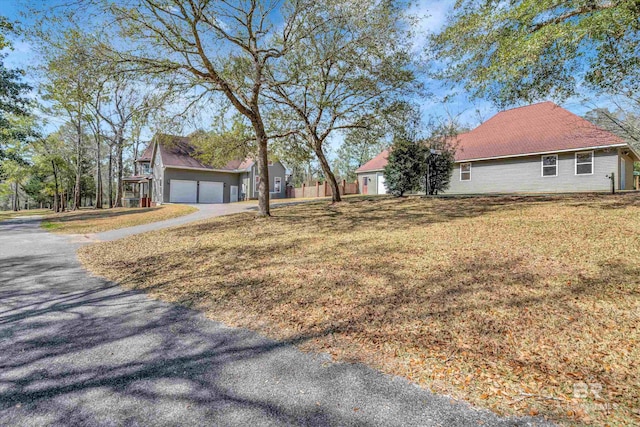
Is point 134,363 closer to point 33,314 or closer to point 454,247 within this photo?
point 33,314

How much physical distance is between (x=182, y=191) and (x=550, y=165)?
2545 cm

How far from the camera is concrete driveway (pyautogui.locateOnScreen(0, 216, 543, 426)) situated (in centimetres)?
221

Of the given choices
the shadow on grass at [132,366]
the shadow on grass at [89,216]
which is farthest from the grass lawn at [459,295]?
the shadow on grass at [89,216]

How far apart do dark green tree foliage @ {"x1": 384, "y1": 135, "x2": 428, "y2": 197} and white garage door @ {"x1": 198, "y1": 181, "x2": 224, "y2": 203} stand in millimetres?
17480

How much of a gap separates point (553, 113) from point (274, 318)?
840 inches

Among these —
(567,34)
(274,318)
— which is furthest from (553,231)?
(274,318)

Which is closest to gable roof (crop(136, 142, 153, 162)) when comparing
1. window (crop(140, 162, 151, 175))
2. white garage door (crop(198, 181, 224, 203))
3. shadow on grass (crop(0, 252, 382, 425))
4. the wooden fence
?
window (crop(140, 162, 151, 175))

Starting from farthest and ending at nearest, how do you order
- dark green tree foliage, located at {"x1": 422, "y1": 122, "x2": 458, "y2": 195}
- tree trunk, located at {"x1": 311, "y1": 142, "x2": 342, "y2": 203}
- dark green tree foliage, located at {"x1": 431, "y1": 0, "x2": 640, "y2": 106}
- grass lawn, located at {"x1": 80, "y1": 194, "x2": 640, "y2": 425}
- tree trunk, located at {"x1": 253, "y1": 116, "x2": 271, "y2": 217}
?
1. dark green tree foliage, located at {"x1": 422, "y1": 122, "x2": 458, "y2": 195}
2. tree trunk, located at {"x1": 311, "y1": 142, "x2": 342, "y2": 203}
3. tree trunk, located at {"x1": 253, "y1": 116, "x2": 271, "y2": 217}
4. dark green tree foliage, located at {"x1": 431, "y1": 0, "x2": 640, "y2": 106}
5. grass lawn, located at {"x1": 80, "y1": 194, "x2": 640, "y2": 425}

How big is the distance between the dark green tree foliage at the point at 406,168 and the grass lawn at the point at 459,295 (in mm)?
7570

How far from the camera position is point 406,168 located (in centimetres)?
1577

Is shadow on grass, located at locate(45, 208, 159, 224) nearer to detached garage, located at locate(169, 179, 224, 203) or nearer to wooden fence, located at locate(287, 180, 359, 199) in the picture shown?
detached garage, located at locate(169, 179, 224, 203)

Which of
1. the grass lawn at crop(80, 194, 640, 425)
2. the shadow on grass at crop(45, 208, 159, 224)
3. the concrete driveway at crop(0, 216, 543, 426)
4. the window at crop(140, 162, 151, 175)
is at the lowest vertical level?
the concrete driveway at crop(0, 216, 543, 426)

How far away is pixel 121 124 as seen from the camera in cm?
2586

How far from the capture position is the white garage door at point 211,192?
90.7ft
